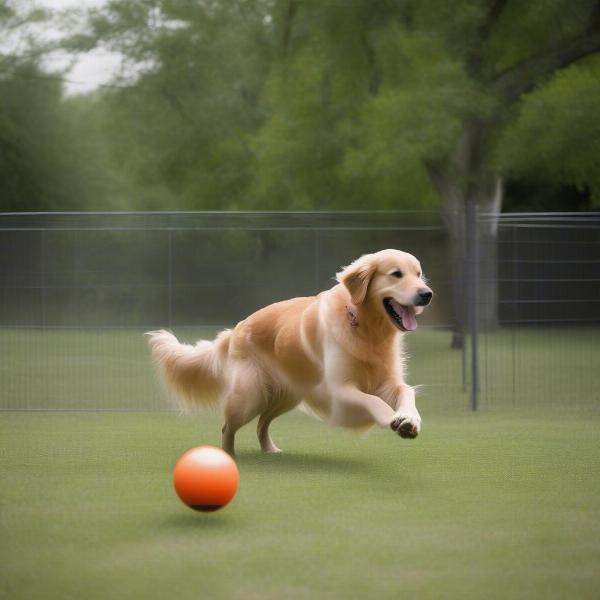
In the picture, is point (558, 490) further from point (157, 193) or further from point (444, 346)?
point (157, 193)

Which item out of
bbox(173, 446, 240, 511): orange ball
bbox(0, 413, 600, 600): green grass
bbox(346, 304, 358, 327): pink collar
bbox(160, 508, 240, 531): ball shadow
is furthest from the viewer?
bbox(346, 304, 358, 327): pink collar

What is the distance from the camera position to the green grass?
4.56m

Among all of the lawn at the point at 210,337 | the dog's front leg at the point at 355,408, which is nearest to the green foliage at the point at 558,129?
the lawn at the point at 210,337

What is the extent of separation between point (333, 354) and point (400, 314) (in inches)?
22.3

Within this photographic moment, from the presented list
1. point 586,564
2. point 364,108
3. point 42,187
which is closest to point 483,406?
point 586,564

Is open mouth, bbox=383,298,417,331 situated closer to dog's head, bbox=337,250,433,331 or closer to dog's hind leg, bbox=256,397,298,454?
dog's head, bbox=337,250,433,331

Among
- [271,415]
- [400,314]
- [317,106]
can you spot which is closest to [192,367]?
[271,415]

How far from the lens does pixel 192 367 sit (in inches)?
344

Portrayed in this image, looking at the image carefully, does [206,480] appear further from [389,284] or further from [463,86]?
[463,86]

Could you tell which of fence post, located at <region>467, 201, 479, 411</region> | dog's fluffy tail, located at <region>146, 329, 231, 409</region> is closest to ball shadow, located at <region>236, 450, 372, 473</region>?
dog's fluffy tail, located at <region>146, 329, 231, 409</region>

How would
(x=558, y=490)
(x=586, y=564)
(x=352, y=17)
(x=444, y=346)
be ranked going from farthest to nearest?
(x=352, y=17)
(x=444, y=346)
(x=558, y=490)
(x=586, y=564)

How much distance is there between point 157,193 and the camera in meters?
34.5

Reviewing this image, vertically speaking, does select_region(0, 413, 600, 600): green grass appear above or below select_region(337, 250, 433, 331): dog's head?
below

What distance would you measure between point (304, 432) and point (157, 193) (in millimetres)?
25242
